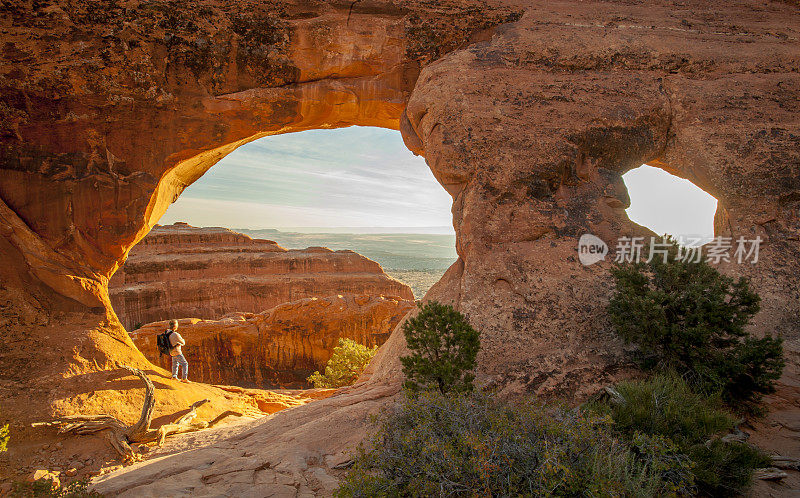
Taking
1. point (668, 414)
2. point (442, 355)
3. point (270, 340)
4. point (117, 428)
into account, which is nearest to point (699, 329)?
point (668, 414)

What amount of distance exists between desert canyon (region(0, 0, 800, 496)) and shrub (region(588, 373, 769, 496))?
3.98 feet

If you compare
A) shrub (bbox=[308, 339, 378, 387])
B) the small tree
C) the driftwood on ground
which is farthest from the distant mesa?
the small tree

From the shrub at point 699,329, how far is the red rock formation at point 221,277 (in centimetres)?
2121

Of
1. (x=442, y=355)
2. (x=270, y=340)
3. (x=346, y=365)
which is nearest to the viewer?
(x=442, y=355)

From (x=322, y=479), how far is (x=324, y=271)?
2389 centimetres

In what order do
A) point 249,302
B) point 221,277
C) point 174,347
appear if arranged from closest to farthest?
point 174,347 < point 249,302 < point 221,277

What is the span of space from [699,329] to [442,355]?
2.95 m

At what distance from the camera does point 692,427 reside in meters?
3.47

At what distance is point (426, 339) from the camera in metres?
4.46

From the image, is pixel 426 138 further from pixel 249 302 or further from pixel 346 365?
pixel 249 302

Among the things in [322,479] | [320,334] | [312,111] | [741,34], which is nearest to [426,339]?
[322,479]

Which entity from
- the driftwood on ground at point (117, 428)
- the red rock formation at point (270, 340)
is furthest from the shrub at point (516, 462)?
the red rock formation at point (270, 340)

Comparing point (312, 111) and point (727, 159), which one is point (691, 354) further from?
point (312, 111)

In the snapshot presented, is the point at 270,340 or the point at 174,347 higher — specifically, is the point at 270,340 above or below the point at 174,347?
below
